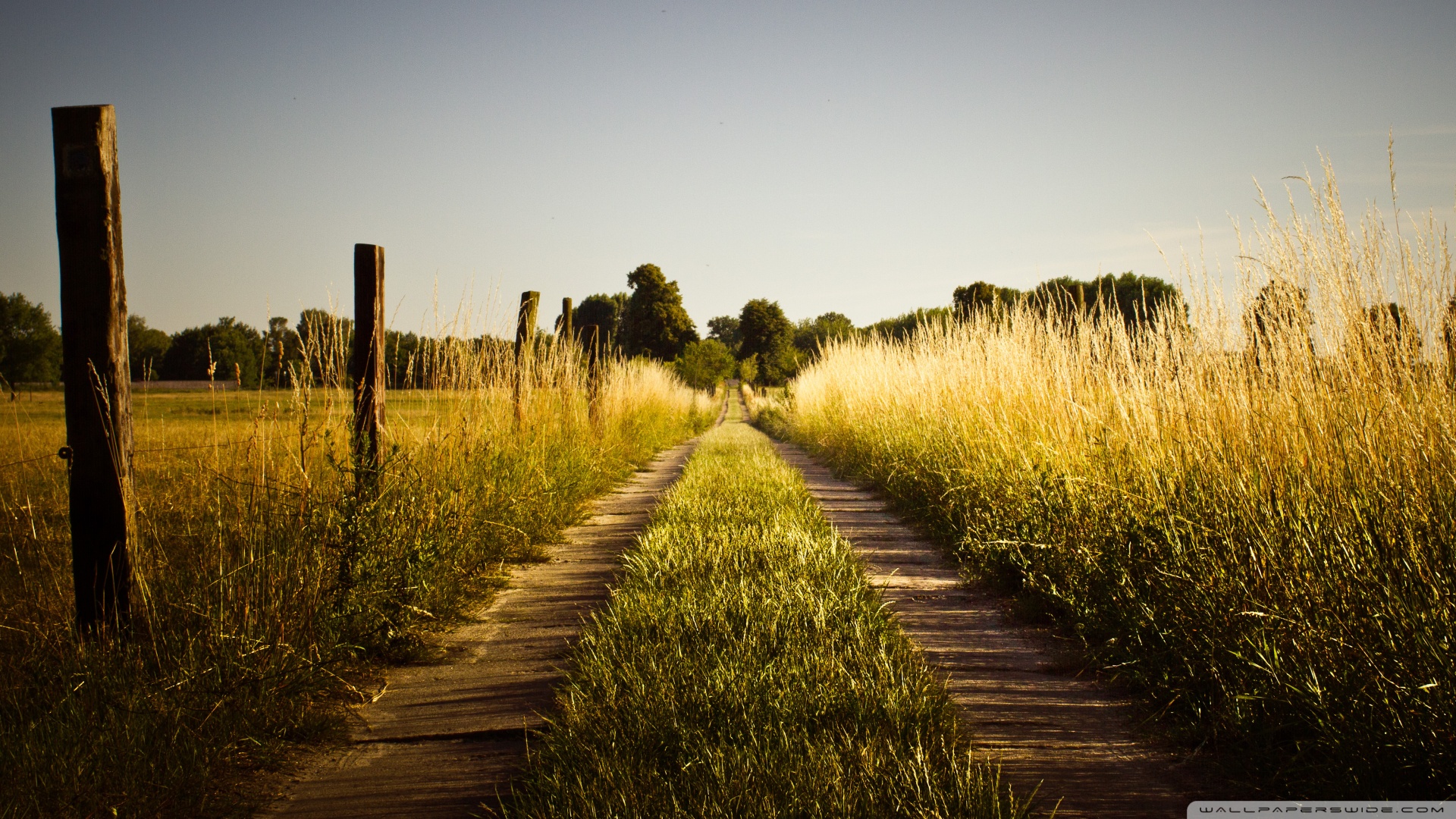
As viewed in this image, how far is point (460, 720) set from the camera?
212 cm

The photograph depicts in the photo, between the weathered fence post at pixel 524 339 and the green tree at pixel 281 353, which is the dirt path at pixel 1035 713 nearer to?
the green tree at pixel 281 353

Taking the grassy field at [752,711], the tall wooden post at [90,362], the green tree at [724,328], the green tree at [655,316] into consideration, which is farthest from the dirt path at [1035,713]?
the green tree at [724,328]

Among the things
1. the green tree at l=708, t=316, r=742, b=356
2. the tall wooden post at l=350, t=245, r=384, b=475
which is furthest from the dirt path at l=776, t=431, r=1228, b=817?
the green tree at l=708, t=316, r=742, b=356

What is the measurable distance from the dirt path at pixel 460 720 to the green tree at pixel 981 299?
169 inches

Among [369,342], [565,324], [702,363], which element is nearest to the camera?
[369,342]

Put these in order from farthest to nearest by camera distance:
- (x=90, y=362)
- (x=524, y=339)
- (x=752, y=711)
A: (x=524, y=339), (x=90, y=362), (x=752, y=711)

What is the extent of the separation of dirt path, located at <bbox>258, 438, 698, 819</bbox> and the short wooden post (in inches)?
208

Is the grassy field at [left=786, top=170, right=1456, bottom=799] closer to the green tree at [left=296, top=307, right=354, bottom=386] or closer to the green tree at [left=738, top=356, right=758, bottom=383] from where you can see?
the green tree at [left=296, top=307, right=354, bottom=386]

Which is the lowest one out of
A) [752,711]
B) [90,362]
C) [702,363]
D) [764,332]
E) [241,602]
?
[752,711]

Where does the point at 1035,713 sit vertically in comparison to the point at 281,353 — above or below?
below

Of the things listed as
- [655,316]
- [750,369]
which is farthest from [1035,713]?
[750,369]

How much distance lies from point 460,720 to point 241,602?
850mm

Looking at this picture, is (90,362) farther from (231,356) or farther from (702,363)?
(702,363)

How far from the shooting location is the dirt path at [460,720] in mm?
1712
